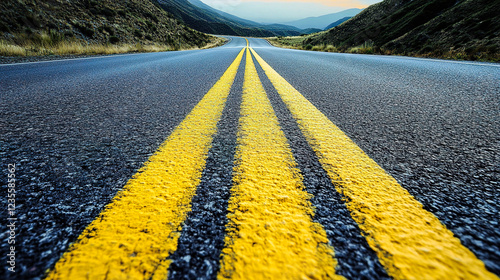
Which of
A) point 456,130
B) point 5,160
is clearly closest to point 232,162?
point 5,160

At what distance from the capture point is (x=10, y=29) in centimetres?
1005

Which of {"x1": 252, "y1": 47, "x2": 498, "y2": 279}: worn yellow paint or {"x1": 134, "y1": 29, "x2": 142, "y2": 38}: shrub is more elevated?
{"x1": 134, "y1": 29, "x2": 142, "y2": 38}: shrub

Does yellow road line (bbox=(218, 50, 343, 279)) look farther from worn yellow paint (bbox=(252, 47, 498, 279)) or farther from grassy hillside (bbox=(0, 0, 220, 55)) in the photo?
grassy hillside (bbox=(0, 0, 220, 55))

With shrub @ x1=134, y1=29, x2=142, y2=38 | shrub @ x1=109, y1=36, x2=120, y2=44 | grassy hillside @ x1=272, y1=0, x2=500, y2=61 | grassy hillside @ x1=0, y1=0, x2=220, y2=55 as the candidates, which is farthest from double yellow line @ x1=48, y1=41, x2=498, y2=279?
shrub @ x1=134, y1=29, x2=142, y2=38

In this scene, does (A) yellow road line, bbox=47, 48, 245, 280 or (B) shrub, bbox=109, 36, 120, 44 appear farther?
(B) shrub, bbox=109, 36, 120, 44

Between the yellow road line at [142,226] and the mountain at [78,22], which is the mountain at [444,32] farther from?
the mountain at [78,22]

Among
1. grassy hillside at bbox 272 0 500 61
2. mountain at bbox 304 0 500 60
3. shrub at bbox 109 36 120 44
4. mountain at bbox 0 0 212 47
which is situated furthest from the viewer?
shrub at bbox 109 36 120 44

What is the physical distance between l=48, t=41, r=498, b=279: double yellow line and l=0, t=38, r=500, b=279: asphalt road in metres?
0.03

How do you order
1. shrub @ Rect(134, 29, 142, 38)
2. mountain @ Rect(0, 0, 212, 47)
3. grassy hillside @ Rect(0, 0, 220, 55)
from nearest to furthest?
grassy hillside @ Rect(0, 0, 220, 55) → mountain @ Rect(0, 0, 212, 47) → shrub @ Rect(134, 29, 142, 38)

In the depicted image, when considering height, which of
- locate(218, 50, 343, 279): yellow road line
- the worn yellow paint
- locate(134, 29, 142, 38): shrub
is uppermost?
locate(134, 29, 142, 38): shrub

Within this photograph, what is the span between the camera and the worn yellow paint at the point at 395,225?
20.5 inches

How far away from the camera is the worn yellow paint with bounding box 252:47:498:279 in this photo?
0.52m

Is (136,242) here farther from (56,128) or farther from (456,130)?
(456,130)

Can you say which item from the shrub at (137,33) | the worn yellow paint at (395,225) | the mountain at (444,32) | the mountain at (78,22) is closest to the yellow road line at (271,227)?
the worn yellow paint at (395,225)
